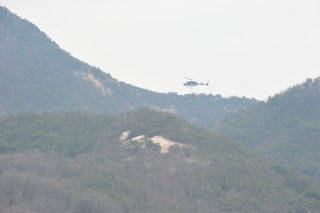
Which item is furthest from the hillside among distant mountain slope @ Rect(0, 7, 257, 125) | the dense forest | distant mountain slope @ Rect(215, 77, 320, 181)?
distant mountain slope @ Rect(0, 7, 257, 125)

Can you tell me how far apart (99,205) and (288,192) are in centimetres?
1177

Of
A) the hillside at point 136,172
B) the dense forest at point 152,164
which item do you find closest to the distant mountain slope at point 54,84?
the dense forest at point 152,164

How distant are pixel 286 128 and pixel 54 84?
29863mm

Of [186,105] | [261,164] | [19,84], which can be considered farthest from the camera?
[186,105]

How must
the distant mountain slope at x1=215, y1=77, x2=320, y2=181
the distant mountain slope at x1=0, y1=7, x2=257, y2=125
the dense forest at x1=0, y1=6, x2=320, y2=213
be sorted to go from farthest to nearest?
the distant mountain slope at x1=0, y1=7, x2=257, y2=125
the distant mountain slope at x1=215, y1=77, x2=320, y2=181
the dense forest at x1=0, y1=6, x2=320, y2=213

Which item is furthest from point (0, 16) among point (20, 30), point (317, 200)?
point (317, 200)

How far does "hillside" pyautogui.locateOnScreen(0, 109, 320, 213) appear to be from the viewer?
32500 mm

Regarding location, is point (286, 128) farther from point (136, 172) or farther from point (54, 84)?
point (54, 84)

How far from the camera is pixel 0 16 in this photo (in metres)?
81.1

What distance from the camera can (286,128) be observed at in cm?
5862

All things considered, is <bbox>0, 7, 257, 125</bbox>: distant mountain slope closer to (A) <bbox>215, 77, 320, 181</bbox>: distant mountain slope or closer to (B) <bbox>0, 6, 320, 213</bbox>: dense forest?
(B) <bbox>0, 6, 320, 213</bbox>: dense forest

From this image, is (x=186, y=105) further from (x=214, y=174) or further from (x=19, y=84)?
(x=214, y=174)

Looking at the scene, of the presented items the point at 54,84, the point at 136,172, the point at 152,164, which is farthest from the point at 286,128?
the point at 54,84

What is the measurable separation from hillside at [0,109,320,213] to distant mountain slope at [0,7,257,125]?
71.7ft
